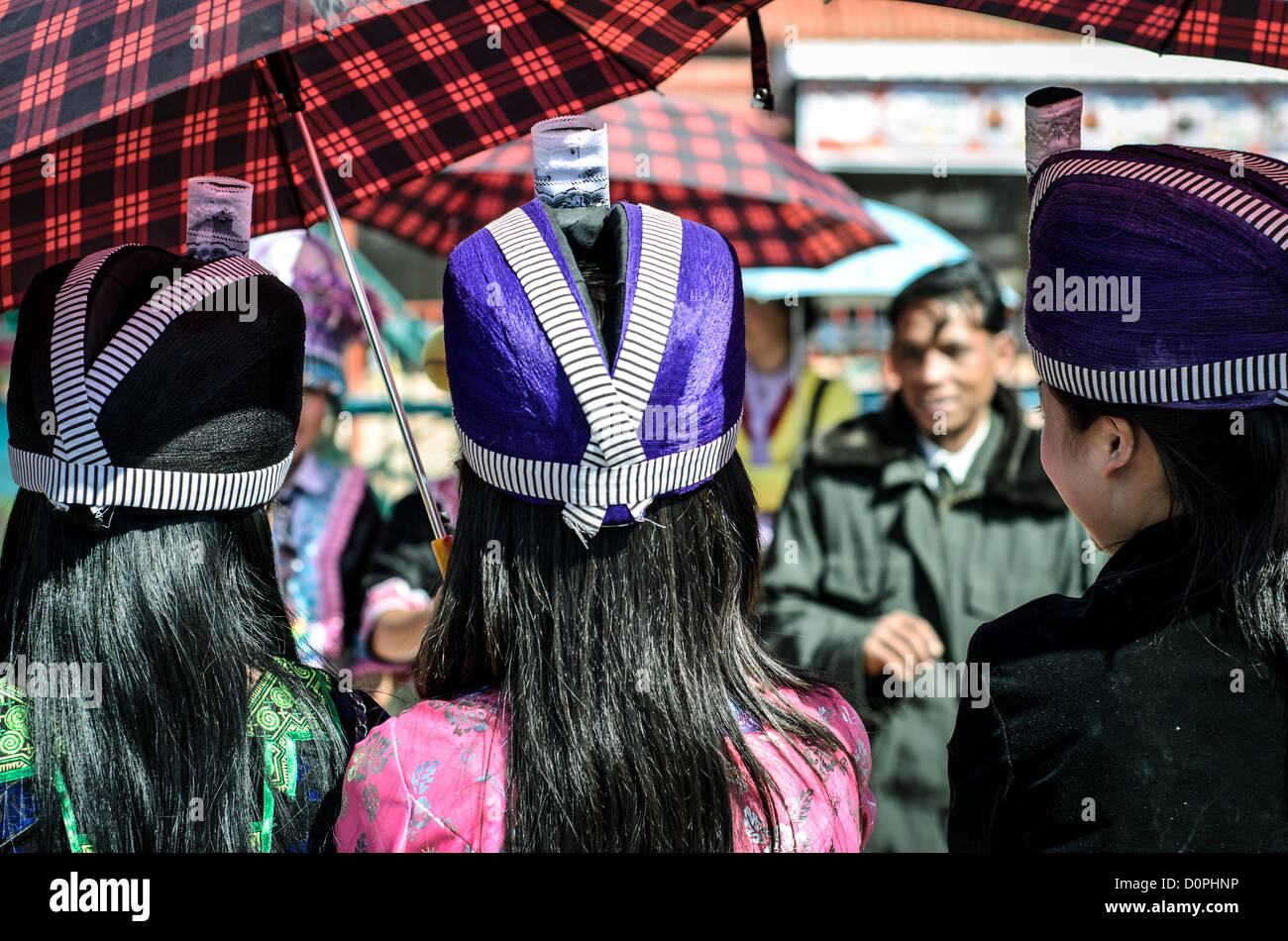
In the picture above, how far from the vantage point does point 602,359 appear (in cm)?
153

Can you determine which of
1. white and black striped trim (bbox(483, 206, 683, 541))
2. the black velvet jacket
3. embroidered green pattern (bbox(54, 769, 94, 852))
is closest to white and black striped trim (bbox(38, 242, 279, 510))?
embroidered green pattern (bbox(54, 769, 94, 852))

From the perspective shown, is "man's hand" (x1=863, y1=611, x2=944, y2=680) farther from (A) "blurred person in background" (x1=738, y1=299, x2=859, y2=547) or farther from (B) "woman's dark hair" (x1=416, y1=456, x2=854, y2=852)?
(B) "woman's dark hair" (x1=416, y1=456, x2=854, y2=852)

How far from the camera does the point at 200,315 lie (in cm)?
→ 178

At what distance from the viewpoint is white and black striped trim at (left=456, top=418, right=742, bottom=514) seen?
1546 millimetres

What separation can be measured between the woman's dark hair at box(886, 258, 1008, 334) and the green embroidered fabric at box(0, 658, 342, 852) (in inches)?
112

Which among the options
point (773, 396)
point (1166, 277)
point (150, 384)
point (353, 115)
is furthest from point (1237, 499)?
point (773, 396)

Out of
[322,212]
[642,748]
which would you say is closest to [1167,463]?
[642,748]

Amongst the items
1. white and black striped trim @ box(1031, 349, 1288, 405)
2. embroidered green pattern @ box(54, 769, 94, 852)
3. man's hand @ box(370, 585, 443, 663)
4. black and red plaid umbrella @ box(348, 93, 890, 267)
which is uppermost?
black and red plaid umbrella @ box(348, 93, 890, 267)

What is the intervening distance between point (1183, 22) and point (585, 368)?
1337 millimetres

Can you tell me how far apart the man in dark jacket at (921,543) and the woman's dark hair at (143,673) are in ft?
7.34

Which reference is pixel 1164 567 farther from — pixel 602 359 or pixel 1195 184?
pixel 602 359

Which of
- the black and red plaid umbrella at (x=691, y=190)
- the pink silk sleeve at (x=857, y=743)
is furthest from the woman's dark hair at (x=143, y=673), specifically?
the black and red plaid umbrella at (x=691, y=190)

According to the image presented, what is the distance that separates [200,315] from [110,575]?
1.22 feet
